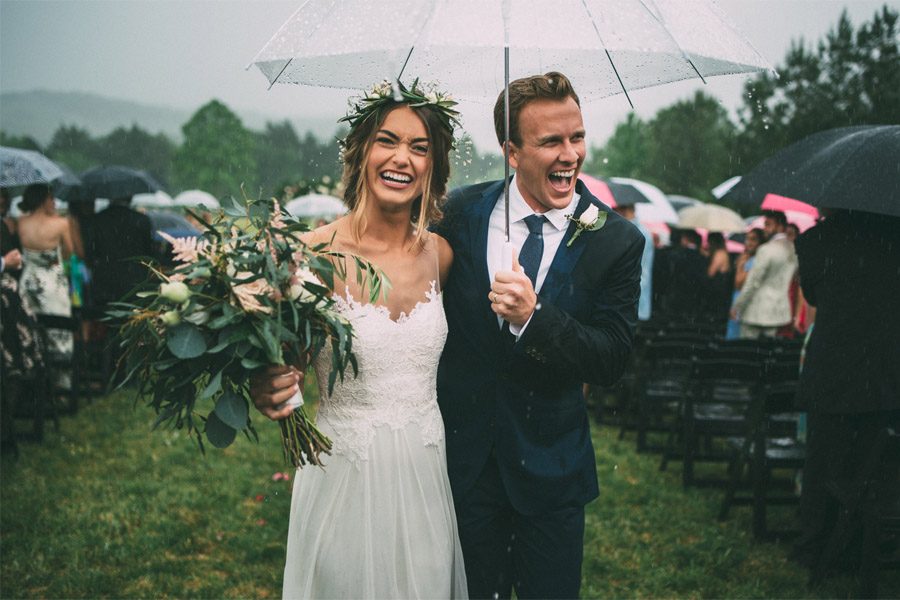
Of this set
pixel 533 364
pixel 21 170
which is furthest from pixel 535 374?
pixel 21 170

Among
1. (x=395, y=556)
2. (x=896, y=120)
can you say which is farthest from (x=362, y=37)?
(x=896, y=120)

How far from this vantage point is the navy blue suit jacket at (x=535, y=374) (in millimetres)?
2836

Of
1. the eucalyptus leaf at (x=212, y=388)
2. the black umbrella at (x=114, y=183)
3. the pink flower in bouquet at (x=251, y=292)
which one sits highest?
the black umbrella at (x=114, y=183)

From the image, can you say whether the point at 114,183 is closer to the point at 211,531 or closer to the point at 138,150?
the point at 211,531

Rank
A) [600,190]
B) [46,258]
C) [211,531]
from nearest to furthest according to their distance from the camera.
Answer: [211,531], [46,258], [600,190]

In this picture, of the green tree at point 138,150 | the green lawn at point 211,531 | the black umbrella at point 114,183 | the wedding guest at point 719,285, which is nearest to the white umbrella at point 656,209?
the wedding guest at point 719,285

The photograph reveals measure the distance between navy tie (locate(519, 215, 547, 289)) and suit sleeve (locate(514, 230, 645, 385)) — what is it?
0.63 feet

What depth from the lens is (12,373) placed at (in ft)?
22.5

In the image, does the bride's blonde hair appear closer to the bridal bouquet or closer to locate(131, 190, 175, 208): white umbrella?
the bridal bouquet

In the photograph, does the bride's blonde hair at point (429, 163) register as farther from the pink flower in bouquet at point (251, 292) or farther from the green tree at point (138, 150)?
the green tree at point (138, 150)

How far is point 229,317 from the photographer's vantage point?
2213 millimetres

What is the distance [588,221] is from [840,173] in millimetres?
2442

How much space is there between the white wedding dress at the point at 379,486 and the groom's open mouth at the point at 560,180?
2.10 ft

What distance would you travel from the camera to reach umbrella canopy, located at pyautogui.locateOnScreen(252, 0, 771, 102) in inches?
89.5
